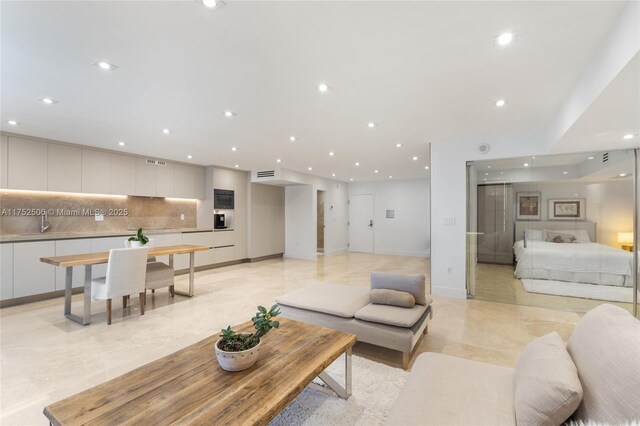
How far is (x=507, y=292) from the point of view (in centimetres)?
458

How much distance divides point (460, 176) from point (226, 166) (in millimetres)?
5244

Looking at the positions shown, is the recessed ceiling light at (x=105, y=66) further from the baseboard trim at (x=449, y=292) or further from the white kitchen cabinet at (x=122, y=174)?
the baseboard trim at (x=449, y=292)

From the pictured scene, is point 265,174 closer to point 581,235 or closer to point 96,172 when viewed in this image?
point 96,172

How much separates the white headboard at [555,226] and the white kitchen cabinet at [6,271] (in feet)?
24.3

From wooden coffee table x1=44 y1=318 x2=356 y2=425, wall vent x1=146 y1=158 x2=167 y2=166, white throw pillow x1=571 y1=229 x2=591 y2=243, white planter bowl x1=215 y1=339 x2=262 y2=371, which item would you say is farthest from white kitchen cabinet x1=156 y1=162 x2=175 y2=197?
white throw pillow x1=571 y1=229 x2=591 y2=243

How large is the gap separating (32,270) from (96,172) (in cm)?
188

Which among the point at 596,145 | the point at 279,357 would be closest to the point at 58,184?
the point at 279,357

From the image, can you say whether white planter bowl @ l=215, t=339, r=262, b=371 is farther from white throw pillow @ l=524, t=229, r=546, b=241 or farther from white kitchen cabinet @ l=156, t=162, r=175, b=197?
white kitchen cabinet @ l=156, t=162, r=175, b=197

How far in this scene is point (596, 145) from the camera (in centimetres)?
359

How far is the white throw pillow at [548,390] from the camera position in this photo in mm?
1052

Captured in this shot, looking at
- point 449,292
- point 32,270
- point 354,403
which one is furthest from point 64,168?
point 449,292

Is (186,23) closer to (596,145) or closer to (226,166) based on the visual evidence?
(596,145)

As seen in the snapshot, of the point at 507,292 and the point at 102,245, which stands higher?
the point at 102,245

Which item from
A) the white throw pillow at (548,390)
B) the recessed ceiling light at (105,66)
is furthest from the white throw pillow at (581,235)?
the recessed ceiling light at (105,66)
